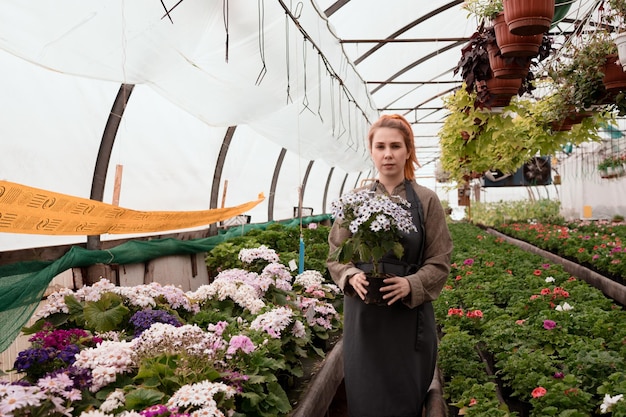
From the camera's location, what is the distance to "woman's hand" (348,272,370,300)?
210cm

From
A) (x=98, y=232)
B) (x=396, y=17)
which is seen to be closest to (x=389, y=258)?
(x=98, y=232)

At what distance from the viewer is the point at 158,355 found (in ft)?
6.98

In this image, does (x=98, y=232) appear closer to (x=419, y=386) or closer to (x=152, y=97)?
(x=152, y=97)

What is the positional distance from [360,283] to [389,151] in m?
0.58

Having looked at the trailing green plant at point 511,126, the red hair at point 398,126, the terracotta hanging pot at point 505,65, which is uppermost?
the terracotta hanging pot at point 505,65

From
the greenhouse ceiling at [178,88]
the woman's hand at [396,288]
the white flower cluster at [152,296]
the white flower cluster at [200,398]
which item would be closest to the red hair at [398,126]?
the woman's hand at [396,288]

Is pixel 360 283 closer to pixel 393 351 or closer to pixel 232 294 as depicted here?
pixel 393 351

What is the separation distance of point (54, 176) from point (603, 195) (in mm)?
17485

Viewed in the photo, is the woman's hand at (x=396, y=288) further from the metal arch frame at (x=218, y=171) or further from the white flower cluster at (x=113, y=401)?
the metal arch frame at (x=218, y=171)

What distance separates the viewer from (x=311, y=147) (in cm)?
761

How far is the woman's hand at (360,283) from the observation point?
6.90 ft

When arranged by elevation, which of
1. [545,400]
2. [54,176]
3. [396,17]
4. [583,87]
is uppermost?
[396,17]

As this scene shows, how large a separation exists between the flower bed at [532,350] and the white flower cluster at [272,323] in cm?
90

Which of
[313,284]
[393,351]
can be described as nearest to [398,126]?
[393,351]
